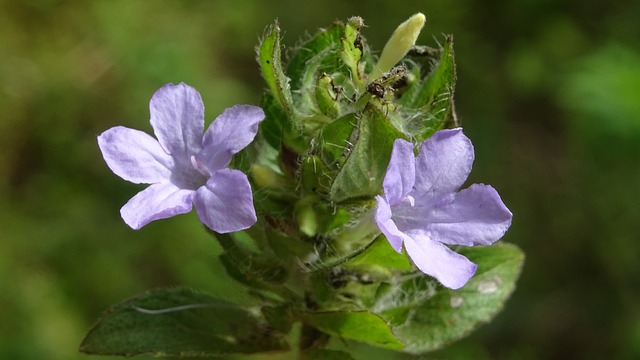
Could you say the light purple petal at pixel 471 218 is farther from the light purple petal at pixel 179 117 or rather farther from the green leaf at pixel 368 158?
the light purple petal at pixel 179 117

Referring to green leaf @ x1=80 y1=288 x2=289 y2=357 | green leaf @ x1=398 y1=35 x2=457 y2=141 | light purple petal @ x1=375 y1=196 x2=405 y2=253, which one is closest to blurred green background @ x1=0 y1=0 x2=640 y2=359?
green leaf @ x1=80 y1=288 x2=289 y2=357

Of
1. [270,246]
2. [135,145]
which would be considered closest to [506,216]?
[270,246]

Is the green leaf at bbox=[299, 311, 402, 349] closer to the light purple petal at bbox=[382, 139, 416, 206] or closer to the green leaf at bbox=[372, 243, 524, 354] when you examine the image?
the green leaf at bbox=[372, 243, 524, 354]

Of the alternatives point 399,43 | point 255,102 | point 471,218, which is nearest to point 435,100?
point 399,43

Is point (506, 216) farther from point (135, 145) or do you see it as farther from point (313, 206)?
point (135, 145)

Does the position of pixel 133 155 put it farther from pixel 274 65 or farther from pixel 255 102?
pixel 255 102

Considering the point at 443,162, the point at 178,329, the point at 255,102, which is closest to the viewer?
the point at 443,162
